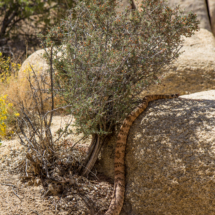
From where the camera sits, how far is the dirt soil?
283 cm

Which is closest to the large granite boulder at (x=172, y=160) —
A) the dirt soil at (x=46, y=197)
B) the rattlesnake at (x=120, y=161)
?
the rattlesnake at (x=120, y=161)

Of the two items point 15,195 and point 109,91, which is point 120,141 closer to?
point 109,91

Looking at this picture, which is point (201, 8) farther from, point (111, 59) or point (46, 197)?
point (46, 197)

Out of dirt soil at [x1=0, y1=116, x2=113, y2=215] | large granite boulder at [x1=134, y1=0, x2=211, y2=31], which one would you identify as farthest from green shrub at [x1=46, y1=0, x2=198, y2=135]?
large granite boulder at [x1=134, y1=0, x2=211, y2=31]

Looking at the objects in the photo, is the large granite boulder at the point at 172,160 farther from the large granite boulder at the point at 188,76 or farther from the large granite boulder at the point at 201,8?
the large granite boulder at the point at 201,8

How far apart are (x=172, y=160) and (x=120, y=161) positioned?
0.70m

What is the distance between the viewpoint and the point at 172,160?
2986mm

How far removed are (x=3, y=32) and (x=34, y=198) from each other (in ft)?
24.2

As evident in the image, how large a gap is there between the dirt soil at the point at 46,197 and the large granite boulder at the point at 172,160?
36 centimetres

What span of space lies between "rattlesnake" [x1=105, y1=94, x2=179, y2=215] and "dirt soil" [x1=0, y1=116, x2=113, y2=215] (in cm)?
14

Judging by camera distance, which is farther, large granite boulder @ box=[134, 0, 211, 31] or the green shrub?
large granite boulder @ box=[134, 0, 211, 31]

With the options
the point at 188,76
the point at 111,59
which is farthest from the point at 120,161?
the point at 188,76

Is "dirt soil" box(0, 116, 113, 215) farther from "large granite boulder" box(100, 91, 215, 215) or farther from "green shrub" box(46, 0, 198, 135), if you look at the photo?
"green shrub" box(46, 0, 198, 135)

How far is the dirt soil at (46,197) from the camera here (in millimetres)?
2826
